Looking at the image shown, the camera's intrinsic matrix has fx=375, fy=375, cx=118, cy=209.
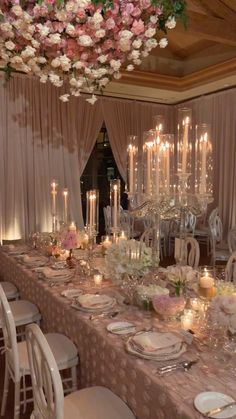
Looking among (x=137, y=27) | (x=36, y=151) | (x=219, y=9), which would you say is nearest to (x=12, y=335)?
(x=137, y=27)

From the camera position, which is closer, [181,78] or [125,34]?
[125,34]

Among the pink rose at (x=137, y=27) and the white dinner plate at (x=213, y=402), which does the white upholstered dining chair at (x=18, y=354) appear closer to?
the white dinner plate at (x=213, y=402)

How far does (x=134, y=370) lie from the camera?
5.24ft

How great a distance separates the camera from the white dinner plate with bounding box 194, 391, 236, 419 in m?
1.26

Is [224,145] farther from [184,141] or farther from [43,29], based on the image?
[43,29]

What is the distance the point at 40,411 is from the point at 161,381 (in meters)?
0.64

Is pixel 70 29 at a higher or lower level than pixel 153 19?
lower

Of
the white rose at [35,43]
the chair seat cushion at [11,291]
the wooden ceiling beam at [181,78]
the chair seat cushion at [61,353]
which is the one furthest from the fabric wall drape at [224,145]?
the white rose at [35,43]

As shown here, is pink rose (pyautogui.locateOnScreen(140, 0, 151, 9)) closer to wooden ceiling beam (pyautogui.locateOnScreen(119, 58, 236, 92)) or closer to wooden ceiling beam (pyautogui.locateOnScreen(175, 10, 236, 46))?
wooden ceiling beam (pyautogui.locateOnScreen(175, 10, 236, 46))

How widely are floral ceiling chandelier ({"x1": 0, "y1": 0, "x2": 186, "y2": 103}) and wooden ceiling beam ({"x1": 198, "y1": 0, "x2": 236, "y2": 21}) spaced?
2273 millimetres

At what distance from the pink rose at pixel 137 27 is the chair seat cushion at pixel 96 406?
1754 millimetres

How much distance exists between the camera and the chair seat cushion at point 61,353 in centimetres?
217

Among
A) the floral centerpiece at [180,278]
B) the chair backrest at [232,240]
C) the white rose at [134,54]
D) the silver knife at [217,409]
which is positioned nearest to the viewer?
the silver knife at [217,409]

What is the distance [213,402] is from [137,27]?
1.63 meters
